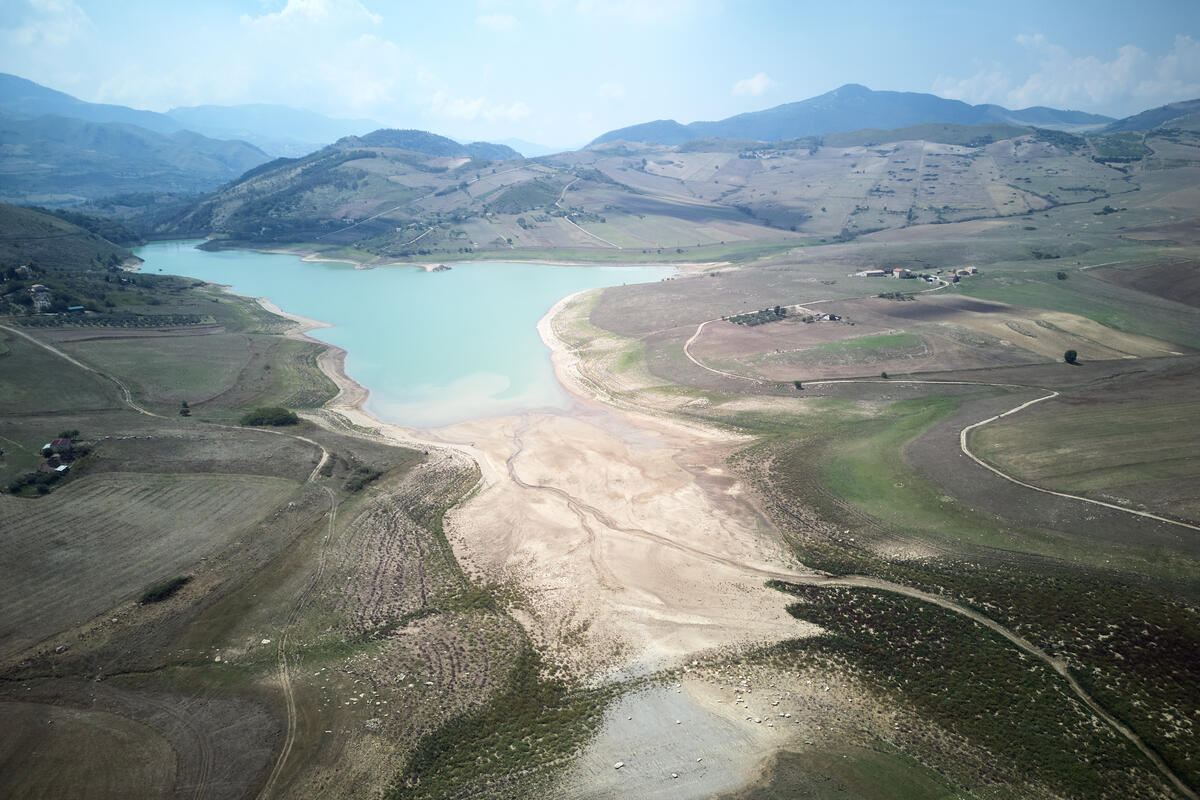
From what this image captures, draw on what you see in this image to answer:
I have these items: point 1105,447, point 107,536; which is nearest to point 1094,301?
point 1105,447

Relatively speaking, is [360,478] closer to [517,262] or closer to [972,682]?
[972,682]

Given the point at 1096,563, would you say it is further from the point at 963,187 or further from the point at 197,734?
the point at 963,187

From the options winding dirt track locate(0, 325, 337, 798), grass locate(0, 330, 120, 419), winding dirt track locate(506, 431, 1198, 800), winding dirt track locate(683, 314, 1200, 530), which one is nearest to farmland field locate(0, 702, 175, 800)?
winding dirt track locate(0, 325, 337, 798)

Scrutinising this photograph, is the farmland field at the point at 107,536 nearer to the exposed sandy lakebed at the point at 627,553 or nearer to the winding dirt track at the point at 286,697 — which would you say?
the winding dirt track at the point at 286,697

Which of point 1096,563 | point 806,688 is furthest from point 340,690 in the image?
point 1096,563

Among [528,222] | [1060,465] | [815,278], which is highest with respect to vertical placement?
[528,222]
